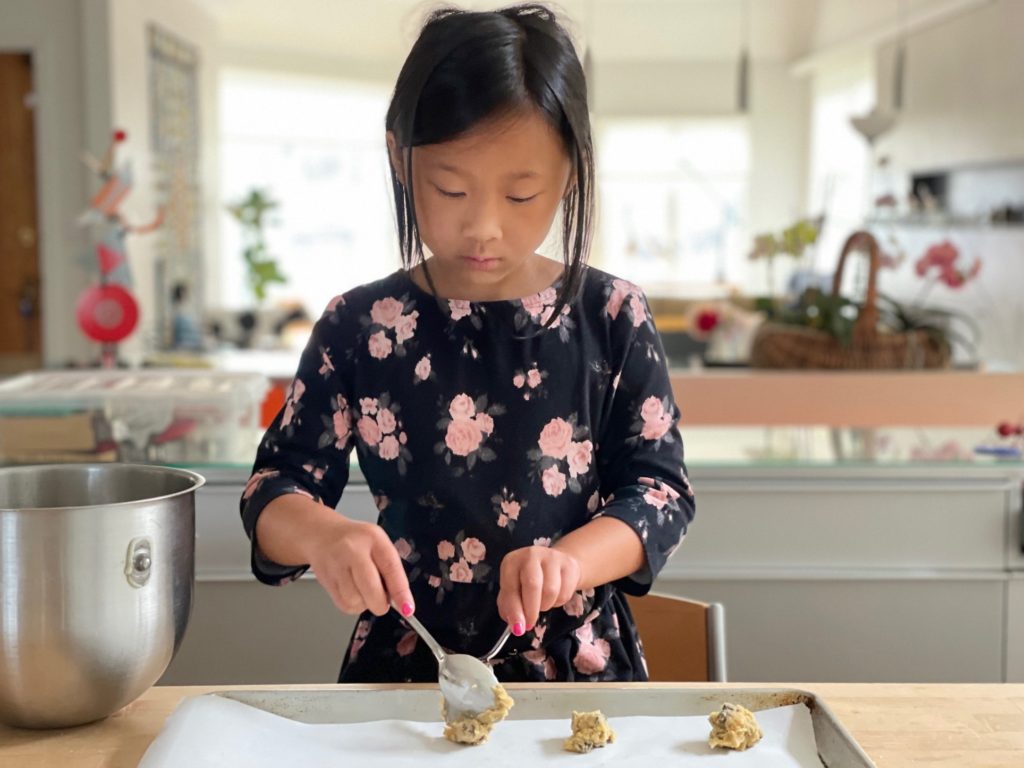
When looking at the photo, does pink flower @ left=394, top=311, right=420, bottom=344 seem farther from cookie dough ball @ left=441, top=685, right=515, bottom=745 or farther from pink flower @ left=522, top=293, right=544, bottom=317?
cookie dough ball @ left=441, top=685, right=515, bottom=745

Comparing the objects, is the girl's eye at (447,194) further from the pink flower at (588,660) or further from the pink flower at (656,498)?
the pink flower at (588,660)

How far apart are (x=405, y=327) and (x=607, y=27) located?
9728 mm

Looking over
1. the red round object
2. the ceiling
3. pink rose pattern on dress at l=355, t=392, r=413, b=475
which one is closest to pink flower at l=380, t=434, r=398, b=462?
pink rose pattern on dress at l=355, t=392, r=413, b=475

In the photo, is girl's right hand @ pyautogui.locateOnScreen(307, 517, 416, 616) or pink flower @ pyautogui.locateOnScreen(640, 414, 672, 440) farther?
pink flower @ pyautogui.locateOnScreen(640, 414, 672, 440)

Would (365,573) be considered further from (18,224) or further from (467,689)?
(18,224)

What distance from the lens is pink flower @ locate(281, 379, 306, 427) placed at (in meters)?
1.03

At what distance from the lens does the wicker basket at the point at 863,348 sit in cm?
269

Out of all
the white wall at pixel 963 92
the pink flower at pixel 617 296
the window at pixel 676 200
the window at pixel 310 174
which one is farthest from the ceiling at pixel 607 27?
the pink flower at pixel 617 296

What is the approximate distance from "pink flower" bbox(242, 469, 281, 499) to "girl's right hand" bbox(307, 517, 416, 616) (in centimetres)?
13

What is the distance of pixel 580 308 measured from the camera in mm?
1065

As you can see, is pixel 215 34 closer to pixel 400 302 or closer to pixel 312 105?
pixel 312 105

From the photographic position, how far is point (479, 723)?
80 centimetres

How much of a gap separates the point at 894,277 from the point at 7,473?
802 centimetres

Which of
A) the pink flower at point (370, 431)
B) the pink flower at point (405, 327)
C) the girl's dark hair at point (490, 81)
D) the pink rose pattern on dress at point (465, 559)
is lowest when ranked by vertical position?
the pink rose pattern on dress at point (465, 559)
